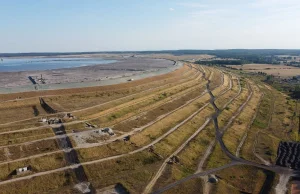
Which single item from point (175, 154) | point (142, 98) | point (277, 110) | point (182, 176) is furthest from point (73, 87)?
point (277, 110)

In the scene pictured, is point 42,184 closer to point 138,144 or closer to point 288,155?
point 138,144

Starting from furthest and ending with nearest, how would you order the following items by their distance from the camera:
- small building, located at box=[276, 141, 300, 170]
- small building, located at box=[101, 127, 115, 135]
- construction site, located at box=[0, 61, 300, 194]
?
small building, located at box=[101, 127, 115, 135], small building, located at box=[276, 141, 300, 170], construction site, located at box=[0, 61, 300, 194]

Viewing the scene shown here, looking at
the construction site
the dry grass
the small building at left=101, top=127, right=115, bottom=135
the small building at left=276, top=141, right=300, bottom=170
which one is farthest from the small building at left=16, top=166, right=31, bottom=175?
the small building at left=276, top=141, right=300, bottom=170

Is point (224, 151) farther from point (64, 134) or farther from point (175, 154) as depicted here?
point (64, 134)

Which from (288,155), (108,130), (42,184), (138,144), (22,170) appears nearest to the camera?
(42,184)

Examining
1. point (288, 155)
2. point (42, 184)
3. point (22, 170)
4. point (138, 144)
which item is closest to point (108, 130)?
point (138, 144)

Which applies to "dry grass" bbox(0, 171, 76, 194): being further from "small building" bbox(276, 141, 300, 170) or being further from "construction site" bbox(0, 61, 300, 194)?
"small building" bbox(276, 141, 300, 170)

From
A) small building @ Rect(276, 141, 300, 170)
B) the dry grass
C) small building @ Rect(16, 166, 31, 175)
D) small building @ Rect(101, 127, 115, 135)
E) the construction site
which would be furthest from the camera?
small building @ Rect(101, 127, 115, 135)

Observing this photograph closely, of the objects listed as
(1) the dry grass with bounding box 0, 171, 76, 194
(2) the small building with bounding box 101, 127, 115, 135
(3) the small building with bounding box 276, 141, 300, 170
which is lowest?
(3) the small building with bounding box 276, 141, 300, 170
